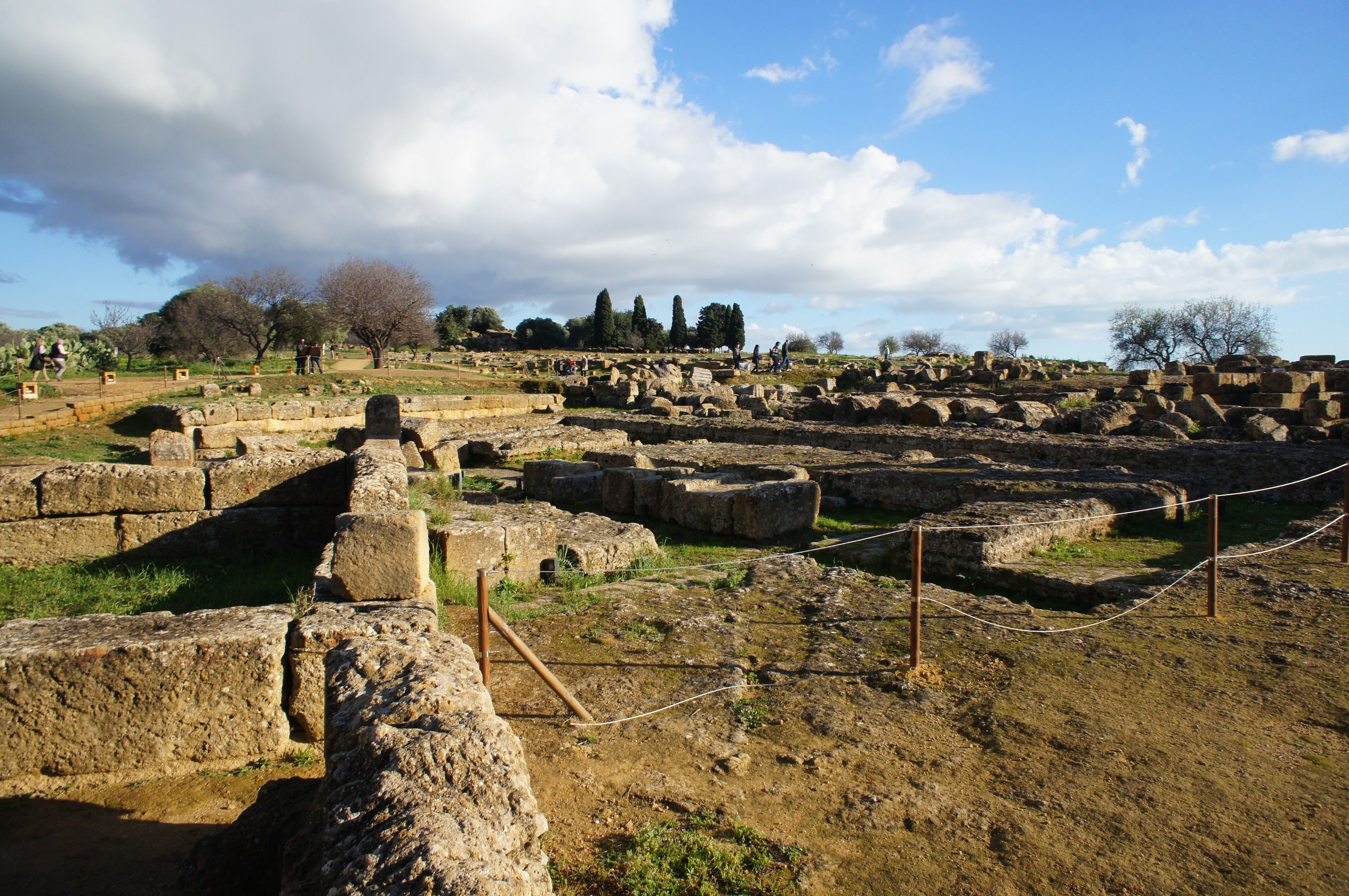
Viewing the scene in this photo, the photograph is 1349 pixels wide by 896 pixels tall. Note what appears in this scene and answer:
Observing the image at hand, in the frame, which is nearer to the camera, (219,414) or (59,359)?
(219,414)

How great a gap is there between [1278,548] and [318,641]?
922cm

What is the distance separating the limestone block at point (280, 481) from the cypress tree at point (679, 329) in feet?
224

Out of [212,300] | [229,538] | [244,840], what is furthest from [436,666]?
[212,300]

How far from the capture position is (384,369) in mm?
33656

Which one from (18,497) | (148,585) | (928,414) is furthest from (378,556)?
(928,414)

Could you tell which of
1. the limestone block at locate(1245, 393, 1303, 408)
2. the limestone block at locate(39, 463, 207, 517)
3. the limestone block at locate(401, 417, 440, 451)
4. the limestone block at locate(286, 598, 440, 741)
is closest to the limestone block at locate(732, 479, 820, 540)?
the limestone block at locate(286, 598, 440, 741)

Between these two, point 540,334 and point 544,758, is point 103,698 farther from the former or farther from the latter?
point 540,334

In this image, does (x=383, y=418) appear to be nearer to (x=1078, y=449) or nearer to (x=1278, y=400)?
(x=1078, y=449)

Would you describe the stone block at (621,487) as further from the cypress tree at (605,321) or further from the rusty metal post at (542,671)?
the cypress tree at (605,321)

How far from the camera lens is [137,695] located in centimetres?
358

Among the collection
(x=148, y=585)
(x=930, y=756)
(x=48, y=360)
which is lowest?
(x=930, y=756)

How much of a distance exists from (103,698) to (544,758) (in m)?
2.18

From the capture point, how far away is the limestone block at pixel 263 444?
1430cm

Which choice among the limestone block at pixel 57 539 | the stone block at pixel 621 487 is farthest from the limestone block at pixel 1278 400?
the limestone block at pixel 57 539
